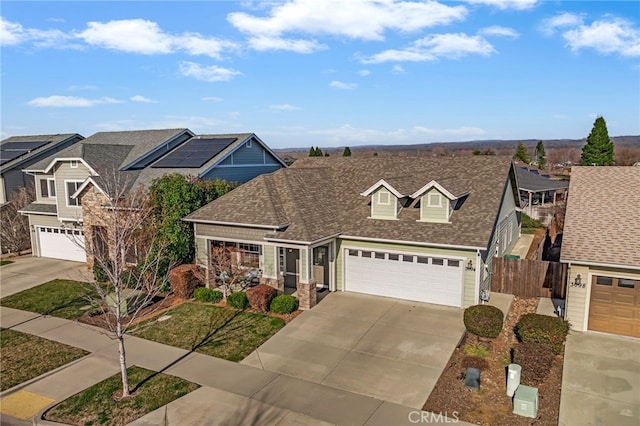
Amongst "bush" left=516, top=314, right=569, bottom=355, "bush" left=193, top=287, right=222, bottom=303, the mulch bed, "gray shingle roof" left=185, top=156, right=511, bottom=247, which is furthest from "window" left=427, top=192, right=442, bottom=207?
"bush" left=193, top=287, right=222, bottom=303

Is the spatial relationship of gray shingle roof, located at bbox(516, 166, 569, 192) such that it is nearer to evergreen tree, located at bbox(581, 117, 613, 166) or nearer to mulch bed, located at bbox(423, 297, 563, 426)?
evergreen tree, located at bbox(581, 117, 613, 166)

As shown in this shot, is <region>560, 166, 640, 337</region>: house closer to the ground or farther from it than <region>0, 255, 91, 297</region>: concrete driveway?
farther from it

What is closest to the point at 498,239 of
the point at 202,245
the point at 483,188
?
the point at 483,188

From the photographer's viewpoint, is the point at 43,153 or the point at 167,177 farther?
the point at 43,153

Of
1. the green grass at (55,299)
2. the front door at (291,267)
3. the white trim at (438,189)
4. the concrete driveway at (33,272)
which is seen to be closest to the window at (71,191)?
the concrete driveway at (33,272)

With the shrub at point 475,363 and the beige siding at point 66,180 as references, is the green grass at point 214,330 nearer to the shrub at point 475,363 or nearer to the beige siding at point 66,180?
the shrub at point 475,363

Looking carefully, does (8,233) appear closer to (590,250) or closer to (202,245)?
(202,245)

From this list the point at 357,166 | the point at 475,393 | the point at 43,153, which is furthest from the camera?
the point at 43,153
